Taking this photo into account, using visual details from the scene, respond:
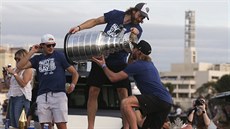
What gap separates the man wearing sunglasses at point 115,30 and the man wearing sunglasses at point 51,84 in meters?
0.38

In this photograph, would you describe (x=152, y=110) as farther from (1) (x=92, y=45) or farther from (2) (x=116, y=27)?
(2) (x=116, y=27)

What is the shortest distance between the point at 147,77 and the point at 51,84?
4.93ft

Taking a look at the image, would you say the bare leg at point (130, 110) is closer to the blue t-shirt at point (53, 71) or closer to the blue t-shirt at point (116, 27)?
the blue t-shirt at point (116, 27)

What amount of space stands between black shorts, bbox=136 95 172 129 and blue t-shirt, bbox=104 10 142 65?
2.62ft

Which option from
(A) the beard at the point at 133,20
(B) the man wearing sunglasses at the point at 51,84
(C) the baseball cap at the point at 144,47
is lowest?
(B) the man wearing sunglasses at the point at 51,84

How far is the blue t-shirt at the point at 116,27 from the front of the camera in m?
8.77

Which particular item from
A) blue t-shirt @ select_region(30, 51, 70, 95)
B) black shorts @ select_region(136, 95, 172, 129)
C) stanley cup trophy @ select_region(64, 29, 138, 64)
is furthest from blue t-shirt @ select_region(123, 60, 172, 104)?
blue t-shirt @ select_region(30, 51, 70, 95)

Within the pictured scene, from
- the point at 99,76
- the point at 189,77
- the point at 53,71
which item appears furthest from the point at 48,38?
the point at 189,77

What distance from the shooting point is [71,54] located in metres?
8.48

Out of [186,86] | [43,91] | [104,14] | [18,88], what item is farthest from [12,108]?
[186,86]

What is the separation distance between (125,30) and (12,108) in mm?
3046

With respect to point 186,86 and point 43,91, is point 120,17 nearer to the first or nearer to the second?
point 43,91

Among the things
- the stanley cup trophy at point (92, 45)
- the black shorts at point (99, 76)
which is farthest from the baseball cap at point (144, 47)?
the black shorts at point (99, 76)

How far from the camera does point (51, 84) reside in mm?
9234
